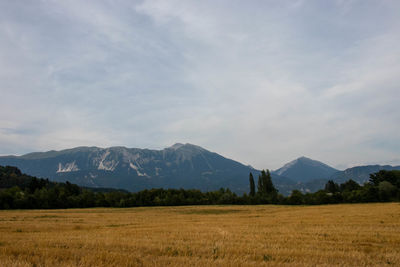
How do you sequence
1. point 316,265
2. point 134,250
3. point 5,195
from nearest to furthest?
point 316,265 < point 134,250 < point 5,195

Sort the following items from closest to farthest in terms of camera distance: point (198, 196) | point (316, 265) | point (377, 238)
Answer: point (316, 265) → point (377, 238) → point (198, 196)

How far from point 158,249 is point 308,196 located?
366ft

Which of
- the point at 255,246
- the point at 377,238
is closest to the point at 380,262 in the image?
the point at 255,246

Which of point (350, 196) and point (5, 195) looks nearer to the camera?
point (5, 195)

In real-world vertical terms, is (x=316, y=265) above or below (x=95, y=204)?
above

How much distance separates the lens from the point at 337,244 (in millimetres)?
15305

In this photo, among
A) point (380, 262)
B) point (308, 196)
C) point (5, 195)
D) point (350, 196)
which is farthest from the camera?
point (308, 196)

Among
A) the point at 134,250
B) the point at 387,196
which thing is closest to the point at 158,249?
the point at 134,250

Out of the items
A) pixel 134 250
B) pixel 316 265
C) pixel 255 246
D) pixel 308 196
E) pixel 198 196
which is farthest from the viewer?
pixel 198 196

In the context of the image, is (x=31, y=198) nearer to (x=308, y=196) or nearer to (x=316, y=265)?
(x=308, y=196)

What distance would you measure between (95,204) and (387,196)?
356 ft

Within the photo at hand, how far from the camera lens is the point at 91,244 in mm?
14789

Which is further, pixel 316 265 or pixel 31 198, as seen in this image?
pixel 31 198

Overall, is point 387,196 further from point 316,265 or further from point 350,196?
point 316,265
